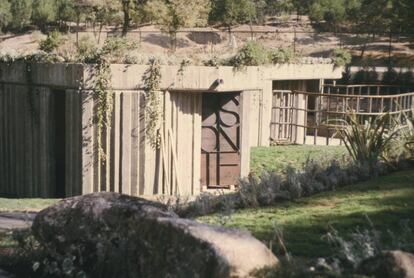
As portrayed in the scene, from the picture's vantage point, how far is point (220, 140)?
52.3 ft

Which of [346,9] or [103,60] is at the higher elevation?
[346,9]

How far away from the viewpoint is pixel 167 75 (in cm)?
1449

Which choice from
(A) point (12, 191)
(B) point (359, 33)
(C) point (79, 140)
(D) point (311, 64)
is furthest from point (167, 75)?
(B) point (359, 33)

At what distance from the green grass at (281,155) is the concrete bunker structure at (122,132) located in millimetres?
866

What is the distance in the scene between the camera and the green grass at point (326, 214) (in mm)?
5609

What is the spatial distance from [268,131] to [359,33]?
3330 centimetres

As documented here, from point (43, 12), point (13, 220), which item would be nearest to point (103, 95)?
point (13, 220)

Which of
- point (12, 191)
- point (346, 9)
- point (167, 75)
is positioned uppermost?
point (346, 9)

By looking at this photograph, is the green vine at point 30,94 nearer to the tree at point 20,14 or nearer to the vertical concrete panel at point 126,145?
the vertical concrete panel at point 126,145

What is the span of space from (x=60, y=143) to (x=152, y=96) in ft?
8.25

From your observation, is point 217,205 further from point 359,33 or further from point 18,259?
point 359,33

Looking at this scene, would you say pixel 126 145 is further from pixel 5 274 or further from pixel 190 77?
pixel 5 274

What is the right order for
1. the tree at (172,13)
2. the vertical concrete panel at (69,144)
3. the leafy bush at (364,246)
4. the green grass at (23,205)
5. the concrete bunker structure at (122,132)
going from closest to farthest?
the leafy bush at (364,246), the green grass at (23,205), the concrete bunker structure at (122,132), the vertical concrete panel at (69,144), the tree at (172,13)

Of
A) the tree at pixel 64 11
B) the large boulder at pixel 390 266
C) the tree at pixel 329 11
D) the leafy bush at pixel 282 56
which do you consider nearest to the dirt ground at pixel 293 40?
the tree at pixel 329 11
